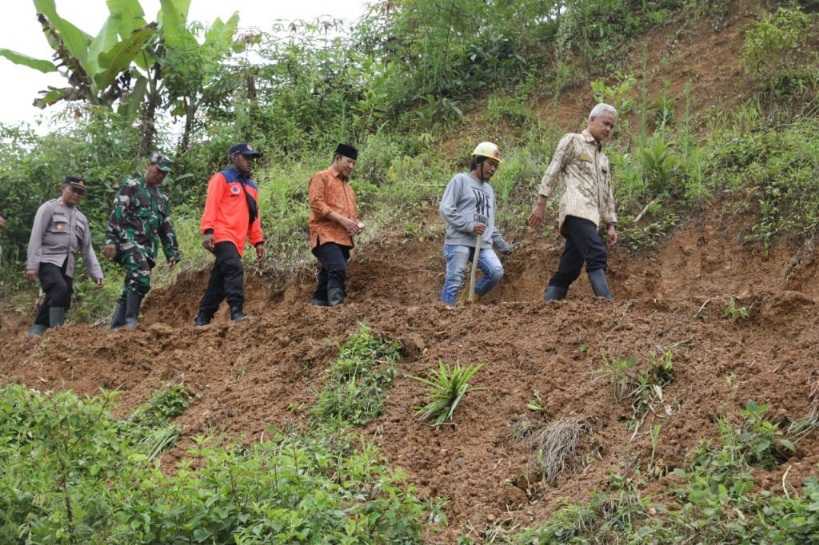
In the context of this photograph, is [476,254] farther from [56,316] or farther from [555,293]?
[56,316]

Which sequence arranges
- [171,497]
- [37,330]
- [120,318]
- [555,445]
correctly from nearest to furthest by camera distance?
[171,497]
[555,445]
[120,318]
[37,330]

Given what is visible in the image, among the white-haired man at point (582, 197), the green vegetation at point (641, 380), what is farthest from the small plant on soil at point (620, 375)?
the white-haired man at point (582, 197)

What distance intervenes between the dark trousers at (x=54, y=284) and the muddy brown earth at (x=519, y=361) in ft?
1.51

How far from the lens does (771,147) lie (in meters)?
10.4

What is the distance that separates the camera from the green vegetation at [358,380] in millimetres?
7008

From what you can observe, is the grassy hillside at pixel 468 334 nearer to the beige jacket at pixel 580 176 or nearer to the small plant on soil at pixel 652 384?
the small plant on soil at pixel 652 384

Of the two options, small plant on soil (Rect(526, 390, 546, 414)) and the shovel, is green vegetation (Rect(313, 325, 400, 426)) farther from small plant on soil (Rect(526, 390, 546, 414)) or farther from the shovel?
the shovel

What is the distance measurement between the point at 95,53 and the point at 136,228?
21.4 ft

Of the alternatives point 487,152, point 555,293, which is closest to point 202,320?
point 487,152

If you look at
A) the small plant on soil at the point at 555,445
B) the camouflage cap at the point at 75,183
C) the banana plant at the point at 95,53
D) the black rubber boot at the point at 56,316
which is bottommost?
the small plant on soil at the point at 555,445

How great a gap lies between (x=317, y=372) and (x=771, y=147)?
521 cm

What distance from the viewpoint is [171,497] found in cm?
532

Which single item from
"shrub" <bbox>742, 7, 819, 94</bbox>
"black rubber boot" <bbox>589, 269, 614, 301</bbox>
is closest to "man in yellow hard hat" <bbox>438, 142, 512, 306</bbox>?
"black rubber boot" <bbox>589, 269, 614, 301</bbox>

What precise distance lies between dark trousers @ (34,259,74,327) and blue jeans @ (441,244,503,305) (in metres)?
3.71
